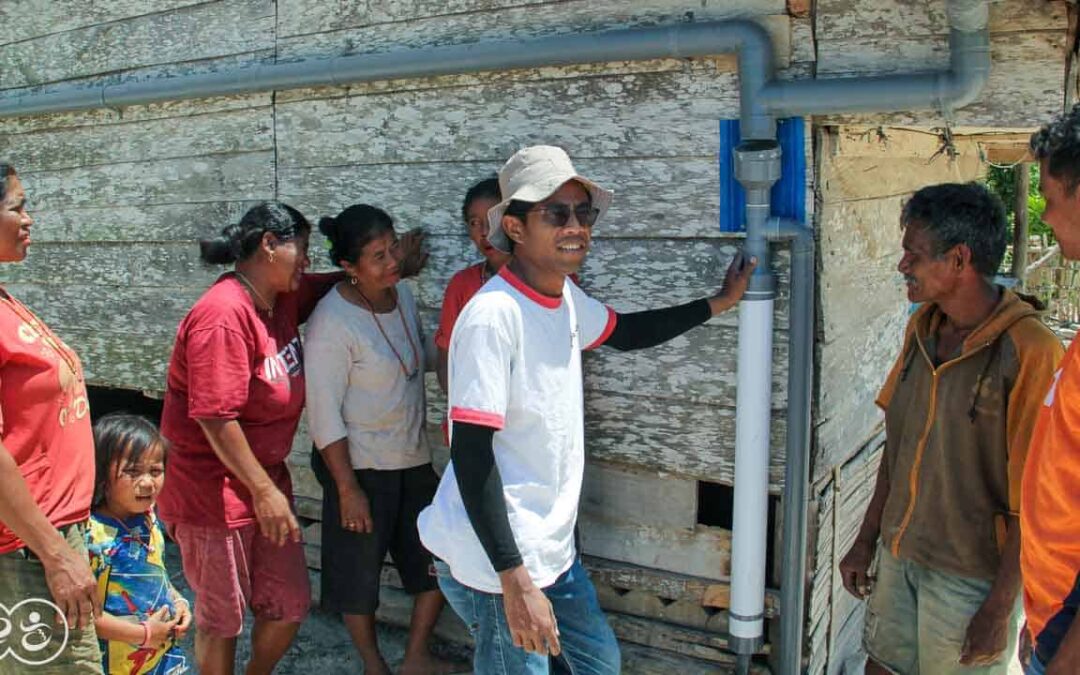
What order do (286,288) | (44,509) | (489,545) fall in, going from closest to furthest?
(489,545) → (44,509) → (286,288)

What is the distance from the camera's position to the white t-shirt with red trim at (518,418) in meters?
2.33

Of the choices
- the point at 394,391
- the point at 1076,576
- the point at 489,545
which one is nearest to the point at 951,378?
the point at 1076,576

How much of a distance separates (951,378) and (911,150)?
1.52m

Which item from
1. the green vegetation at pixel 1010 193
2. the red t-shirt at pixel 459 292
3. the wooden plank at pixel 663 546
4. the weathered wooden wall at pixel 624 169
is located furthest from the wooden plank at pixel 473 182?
the green vegetation at pixel 1010 193

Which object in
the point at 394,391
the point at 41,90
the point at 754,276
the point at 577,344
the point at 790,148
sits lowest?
the point at 394,391

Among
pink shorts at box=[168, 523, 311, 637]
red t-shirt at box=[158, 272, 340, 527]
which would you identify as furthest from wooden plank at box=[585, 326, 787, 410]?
pink shorts at box=[168, 523, 311, 637]

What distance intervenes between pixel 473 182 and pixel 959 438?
1.85m

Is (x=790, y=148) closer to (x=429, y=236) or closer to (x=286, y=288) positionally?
(x=429, y=236)

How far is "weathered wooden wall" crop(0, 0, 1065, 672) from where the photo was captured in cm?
286

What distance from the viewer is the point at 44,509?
2471 millimetres

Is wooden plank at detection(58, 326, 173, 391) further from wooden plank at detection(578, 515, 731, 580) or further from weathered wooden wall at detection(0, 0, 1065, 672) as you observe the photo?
wooden plank at detection(578, 515, 731, 580)

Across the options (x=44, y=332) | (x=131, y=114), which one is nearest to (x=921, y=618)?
(x=44, y=332)

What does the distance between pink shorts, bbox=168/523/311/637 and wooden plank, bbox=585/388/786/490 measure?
1121 millimetres

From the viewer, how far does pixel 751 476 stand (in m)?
2.91
